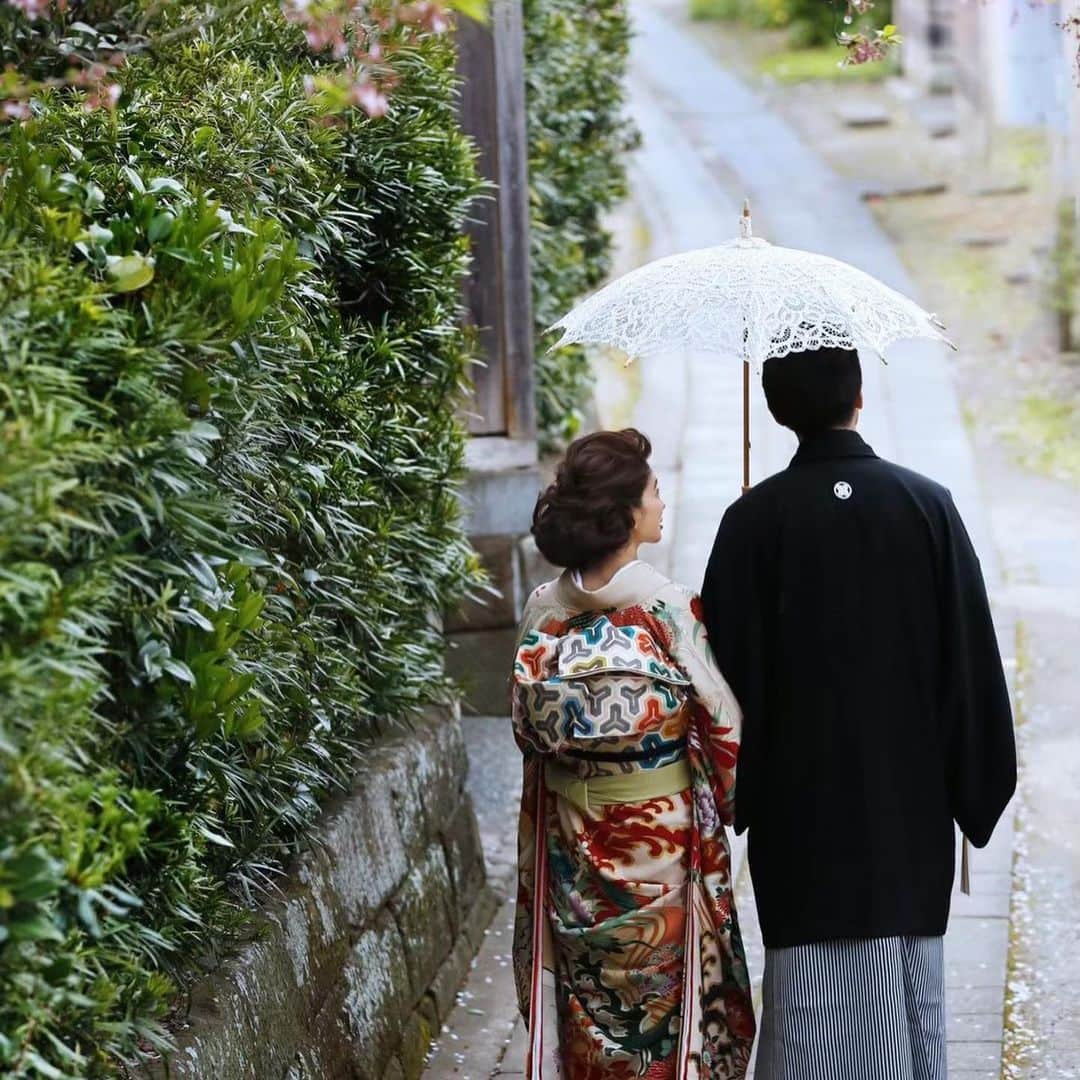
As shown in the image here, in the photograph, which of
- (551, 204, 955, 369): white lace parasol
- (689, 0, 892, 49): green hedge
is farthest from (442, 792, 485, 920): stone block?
(689, 0, 892, 49): green hedge

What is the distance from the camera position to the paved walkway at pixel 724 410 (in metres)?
5.14

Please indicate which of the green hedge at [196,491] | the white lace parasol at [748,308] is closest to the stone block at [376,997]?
the green hedge at [196,491]

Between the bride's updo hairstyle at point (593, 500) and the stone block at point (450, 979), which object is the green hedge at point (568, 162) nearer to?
the stone block at point (450, 979)

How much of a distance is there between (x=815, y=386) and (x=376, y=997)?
198 cm

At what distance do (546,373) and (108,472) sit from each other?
5.72 m

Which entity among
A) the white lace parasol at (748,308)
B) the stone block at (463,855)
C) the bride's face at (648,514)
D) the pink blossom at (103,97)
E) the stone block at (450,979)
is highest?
the pink blossom at (103,97)

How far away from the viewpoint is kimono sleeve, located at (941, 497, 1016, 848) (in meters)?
3.64

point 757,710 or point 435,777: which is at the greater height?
point 757,710

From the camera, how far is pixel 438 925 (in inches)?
207

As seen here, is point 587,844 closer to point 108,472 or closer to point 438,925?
point 108,472

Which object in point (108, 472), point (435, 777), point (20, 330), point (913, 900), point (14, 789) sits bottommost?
point (435, 777)

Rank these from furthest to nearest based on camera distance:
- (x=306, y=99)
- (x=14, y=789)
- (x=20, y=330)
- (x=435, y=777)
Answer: (x=435, y=777) < (x=306, y=99) < (x=20, y=330) < (x=14, y=789)

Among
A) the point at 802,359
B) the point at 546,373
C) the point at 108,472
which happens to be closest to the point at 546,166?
the point at 546,373

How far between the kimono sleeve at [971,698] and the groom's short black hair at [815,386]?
0.30 meters
